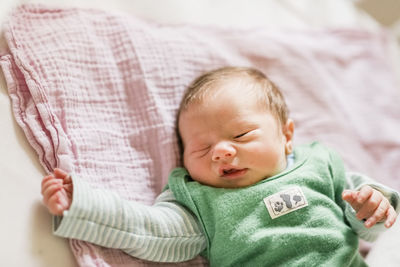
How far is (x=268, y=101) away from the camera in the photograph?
3.60ft

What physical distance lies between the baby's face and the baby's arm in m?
0.11

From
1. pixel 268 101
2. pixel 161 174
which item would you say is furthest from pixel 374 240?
pixel 161 174

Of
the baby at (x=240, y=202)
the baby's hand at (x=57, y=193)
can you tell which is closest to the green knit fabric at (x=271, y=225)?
the baby at (x=240, y=202)

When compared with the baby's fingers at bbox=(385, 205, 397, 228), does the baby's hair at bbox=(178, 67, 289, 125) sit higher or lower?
higher

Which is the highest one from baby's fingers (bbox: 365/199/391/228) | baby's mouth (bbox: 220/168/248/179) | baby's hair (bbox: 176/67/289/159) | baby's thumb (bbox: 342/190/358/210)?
baby's hair (bbox: 176/67/289/159)

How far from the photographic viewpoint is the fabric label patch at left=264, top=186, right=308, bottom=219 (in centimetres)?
99

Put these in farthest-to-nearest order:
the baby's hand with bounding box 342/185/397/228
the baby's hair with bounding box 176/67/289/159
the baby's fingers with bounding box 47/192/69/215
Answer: the baby's hair with bounding box 176/67/289/159 → the baby's hand with bounding box 342/185/397/228 → the baby's fingers with bounding box 47/192/69/215

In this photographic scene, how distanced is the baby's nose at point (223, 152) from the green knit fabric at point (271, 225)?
8cm

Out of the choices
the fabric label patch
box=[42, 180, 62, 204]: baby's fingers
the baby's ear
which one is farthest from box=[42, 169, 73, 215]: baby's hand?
the baby's ear

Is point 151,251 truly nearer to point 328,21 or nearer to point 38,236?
point 38,236

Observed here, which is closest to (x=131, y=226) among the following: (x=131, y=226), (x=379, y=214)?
(x=131, y=226)

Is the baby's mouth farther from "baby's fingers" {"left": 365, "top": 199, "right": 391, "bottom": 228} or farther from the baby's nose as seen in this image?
"baby's fingers" {"left": 365, "top": 199, "right": 391, "bottom": 228}

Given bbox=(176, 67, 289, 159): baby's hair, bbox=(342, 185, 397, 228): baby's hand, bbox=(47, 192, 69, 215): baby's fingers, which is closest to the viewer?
bbox=(47, 192, 69, 215): baby's fingers

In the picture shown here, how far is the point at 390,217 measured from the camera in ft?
3.11
